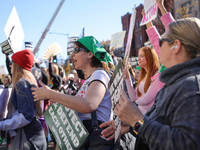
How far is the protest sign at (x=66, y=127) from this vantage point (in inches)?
71.7

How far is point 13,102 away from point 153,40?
2.14m

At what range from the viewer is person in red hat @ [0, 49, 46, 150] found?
2516mm

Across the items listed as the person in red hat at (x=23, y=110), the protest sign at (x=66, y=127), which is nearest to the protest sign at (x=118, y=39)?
the person in red hat at (x=23, y=110)

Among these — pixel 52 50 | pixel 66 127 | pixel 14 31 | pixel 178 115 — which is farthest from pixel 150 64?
pixel 52 50

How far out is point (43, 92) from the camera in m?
1.89

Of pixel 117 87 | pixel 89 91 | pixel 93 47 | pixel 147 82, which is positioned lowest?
pixel 147 82

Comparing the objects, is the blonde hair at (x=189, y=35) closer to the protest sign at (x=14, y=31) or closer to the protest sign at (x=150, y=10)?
the protest sign at (x=150, y=10)

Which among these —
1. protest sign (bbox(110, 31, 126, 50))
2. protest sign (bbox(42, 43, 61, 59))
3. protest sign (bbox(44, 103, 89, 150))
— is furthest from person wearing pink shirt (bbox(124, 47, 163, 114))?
protest sign (bbox(110, 31, 126, 50))

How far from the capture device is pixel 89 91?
74.3 inches

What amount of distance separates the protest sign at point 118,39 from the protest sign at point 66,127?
4643 millimetres

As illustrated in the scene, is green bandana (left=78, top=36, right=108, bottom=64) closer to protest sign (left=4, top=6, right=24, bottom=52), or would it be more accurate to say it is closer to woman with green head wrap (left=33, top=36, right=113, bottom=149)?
Result: woman with green head wrap (left=33, top=36, right=113, bottom=149)

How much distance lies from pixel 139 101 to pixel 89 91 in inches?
54.9

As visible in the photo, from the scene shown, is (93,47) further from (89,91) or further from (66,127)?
(66,127)

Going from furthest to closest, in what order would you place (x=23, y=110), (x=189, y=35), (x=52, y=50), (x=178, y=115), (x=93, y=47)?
(x=52, y=50)
(x=23, y=110)
(x=93, y=47)
(x=189, y=35)
(x=178, y=115)
